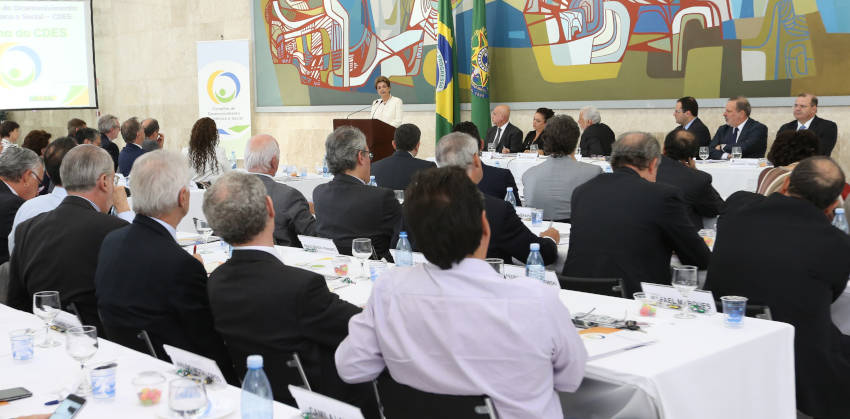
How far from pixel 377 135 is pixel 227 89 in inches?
209

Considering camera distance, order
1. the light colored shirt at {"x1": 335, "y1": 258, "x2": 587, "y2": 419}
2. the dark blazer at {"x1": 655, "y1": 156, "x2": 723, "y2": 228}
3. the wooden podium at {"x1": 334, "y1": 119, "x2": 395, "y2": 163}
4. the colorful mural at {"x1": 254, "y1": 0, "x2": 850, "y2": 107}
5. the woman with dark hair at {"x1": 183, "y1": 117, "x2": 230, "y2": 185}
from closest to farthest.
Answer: the light colored shirt at {"x1": 335, "y1": 258, "x2": 587, "y2": 419}, the dark blazer at {"x1": 655, "y1": 156, "x2": 723, "y2": 228}, the woman with dark hair at {"x1": 183, "y1": 117, "x2": 230, "y2": 185}, the colorful mural at {"x1": 254, "y1": 0, "x2": 850, "y2": 107}, the wooden podium at {"x1": 334, "y1": 119, "x2": 395, "y2": 163}

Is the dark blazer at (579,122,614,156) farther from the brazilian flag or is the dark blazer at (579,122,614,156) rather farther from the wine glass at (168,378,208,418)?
the wine glass at (168,378,208,418)

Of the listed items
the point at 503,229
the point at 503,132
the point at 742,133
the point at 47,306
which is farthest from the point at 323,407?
the point at 503,132

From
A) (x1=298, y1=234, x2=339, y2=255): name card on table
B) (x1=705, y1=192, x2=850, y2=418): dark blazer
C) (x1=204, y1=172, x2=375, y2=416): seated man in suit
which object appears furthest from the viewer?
(x1=298, y1=234, x2=339, y2=255): name card on table

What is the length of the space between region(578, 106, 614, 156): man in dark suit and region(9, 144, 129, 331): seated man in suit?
6.60 metres

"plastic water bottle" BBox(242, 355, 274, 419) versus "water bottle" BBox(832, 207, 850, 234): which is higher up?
"water bottle" BBox(832, 207, 850, 234)

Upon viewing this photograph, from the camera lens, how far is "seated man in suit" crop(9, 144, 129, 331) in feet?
11.3

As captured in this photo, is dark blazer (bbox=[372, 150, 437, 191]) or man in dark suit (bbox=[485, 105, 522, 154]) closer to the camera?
dark blazer (bbox=[372, 150, 437, 191])

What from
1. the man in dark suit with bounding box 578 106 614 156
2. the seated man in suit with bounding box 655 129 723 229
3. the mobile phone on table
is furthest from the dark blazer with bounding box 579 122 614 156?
the mobile phone on table

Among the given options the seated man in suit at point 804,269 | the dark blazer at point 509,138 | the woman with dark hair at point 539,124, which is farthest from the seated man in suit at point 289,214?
the dark blazer at point 509,138

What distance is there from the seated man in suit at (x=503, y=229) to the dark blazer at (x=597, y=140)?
5003mm

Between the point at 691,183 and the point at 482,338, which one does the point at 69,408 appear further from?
the point at 691,183

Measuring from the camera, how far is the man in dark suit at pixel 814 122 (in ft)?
26.8

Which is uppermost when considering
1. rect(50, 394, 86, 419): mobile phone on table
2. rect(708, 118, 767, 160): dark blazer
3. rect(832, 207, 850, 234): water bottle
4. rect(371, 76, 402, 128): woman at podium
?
rect(371, 76, 402, 128): woman at podium
